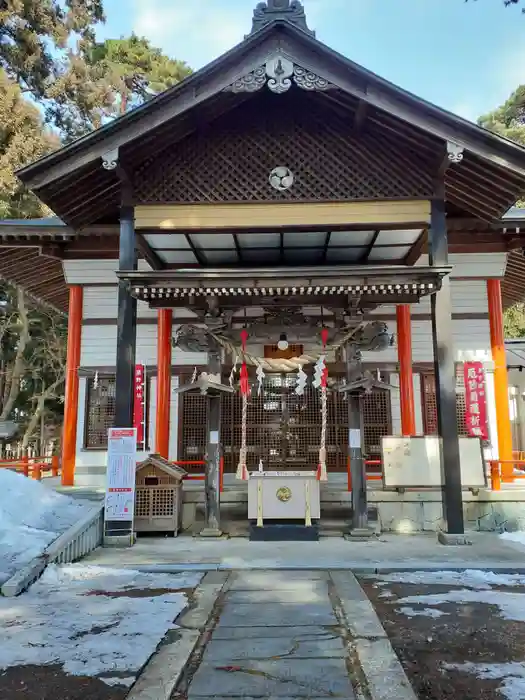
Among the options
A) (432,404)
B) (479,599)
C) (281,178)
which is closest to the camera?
(479,599)

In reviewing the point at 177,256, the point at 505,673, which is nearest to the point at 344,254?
the point at 177,256

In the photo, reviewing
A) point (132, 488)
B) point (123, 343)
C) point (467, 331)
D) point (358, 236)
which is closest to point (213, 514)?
point (132, 488)

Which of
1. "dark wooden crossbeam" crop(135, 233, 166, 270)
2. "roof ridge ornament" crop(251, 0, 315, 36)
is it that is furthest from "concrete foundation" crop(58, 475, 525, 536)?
"roof ridge ornament" crop(251, 0, 315, 36)

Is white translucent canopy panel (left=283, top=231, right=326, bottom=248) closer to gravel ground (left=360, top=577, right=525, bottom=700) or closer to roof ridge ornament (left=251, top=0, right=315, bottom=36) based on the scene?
roof ridge ornament (left=251, top=0, right=315, bottom=36)

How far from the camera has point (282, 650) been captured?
4.36 meters

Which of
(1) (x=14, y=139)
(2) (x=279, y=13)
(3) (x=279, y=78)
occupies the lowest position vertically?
(3) (x=279, y=78)

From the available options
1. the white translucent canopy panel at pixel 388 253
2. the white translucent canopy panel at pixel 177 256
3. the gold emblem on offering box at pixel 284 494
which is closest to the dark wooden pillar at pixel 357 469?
the gold emblem on offering box at pixel 284 494

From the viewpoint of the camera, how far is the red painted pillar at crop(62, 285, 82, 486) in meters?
12.9

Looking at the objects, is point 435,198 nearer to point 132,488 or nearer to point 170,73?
point 132,488

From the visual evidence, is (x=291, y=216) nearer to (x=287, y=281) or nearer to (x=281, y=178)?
(x=281, y=178)

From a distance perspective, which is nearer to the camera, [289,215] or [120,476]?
[120,476]

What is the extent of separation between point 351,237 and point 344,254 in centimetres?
107

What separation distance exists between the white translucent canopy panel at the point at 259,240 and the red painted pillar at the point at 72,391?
498 cm

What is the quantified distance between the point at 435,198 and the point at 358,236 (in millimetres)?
1849
